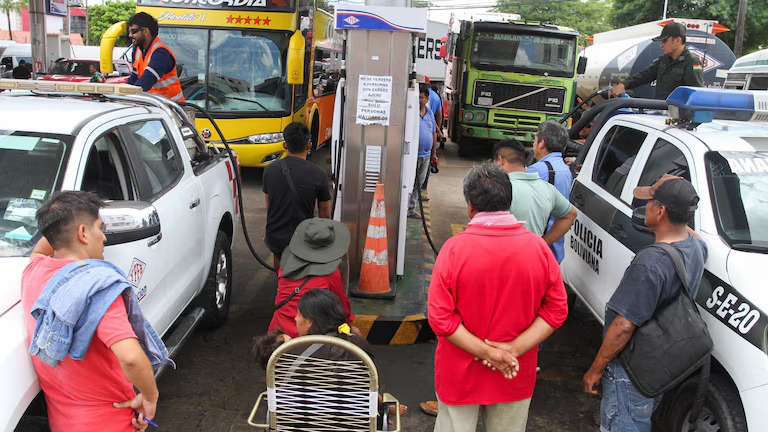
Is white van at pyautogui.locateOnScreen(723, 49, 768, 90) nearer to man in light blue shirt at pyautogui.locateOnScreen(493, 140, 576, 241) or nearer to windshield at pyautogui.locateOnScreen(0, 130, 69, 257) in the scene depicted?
man in light blue shirt at pyautogui.locateOnScreen(493, 140, 576, 241)

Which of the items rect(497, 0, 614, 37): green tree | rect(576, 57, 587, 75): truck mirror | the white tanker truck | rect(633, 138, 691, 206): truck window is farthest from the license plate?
rect(497, 0, 614, 37): green tree

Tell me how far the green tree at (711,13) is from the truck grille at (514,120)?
1891 centimetres

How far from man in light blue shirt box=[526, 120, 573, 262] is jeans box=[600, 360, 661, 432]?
1.54 metres

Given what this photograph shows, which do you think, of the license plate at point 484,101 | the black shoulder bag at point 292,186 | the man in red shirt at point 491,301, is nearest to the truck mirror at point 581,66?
the license plate at point 484,101

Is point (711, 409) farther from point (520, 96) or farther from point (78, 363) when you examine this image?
point (520, 96)

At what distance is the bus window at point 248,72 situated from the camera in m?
10.6

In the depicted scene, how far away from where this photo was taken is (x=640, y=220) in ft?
12.4

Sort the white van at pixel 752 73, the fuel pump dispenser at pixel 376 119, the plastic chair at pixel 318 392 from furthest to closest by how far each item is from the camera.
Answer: the white van at pixel 752 73
the fuel pump dispenser at pixel 376 119
the plastic chair at pixel 318 392

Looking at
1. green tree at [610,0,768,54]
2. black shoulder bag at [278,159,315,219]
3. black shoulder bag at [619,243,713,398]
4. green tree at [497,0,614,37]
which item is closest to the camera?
black shoulder bag at [619,243,713,398]

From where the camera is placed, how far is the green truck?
46.7 ft

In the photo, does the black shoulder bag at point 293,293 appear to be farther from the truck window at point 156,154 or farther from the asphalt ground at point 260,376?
the truck window at point 156,154

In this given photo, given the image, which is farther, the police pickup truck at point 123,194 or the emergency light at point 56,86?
the emergency light at point 56,86

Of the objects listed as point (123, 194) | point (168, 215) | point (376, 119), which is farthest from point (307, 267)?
point (376, 119)

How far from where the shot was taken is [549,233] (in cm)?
446
